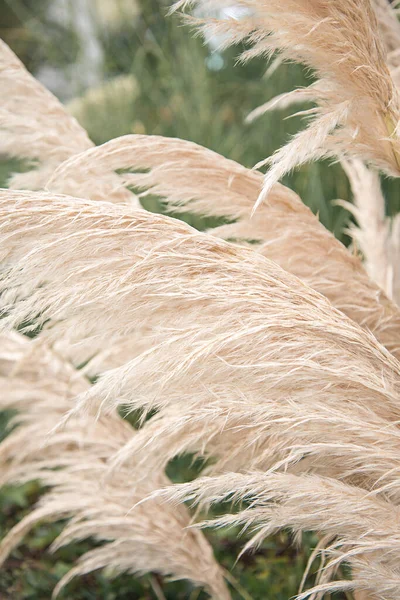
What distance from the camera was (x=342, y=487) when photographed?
3.07ft

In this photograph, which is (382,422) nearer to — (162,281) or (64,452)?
(162,281)

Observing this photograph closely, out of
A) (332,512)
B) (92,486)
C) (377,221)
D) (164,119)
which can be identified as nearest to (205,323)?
(332,512)

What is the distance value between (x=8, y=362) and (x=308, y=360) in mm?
988

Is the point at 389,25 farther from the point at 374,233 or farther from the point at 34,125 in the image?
the point at 34,125

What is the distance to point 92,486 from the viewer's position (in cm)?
150

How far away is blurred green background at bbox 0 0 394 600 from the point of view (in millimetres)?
1988

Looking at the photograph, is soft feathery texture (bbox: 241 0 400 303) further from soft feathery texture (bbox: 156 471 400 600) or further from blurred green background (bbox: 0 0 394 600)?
soft feathery texture (bbox: 156 471 400 600)

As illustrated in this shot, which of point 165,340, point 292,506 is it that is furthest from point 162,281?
point 292,506

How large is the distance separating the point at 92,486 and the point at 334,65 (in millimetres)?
1004

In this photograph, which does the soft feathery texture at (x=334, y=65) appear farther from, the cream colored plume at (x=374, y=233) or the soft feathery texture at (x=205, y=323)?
the cream colored plume at (x=374, y=233)

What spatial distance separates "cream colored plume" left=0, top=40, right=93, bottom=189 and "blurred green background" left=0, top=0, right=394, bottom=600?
102 centimetres

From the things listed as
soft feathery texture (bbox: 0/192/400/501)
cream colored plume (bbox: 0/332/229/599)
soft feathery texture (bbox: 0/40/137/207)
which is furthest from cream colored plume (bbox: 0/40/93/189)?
soft feathery texture (bbox: 0/192/400/501)

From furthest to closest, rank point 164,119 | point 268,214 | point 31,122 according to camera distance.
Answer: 1. point 164,119
2. point 31,122
3. point 268,214

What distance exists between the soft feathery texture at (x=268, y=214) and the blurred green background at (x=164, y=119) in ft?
2.69
